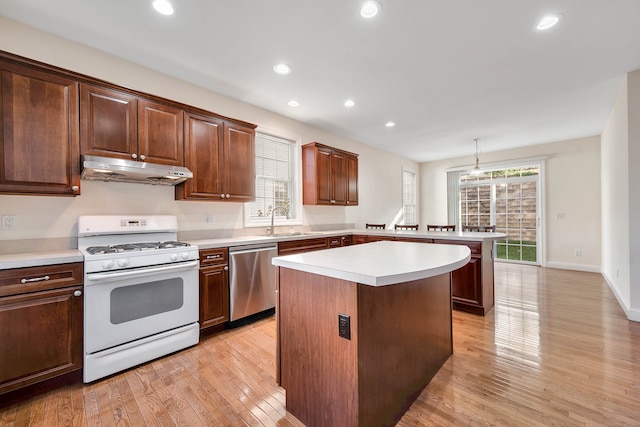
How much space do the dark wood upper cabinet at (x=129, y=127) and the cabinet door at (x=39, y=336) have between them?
1175mm

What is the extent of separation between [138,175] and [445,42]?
120 inches

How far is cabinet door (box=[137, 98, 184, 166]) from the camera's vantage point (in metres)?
2.56

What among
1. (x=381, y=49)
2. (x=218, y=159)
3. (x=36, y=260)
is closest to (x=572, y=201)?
(x=381, y=49)

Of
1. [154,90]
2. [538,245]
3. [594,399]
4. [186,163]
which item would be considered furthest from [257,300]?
[538,245]

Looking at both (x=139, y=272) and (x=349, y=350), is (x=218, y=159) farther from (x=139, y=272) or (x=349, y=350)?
(x=349, y=350)

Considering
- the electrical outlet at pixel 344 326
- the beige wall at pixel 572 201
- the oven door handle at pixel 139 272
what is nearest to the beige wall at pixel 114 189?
the oven door handle at pixel 139 272

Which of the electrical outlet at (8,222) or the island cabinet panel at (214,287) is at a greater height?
the electrical outlet at (8,222)

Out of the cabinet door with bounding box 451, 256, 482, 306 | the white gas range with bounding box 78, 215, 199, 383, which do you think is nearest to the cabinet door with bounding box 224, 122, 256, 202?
the white gas range with bounding box 78, 215, 199, 383

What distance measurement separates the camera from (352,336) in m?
1.33

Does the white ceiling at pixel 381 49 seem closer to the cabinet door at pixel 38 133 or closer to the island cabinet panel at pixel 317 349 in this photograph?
the cabinet door at pixel 38 133

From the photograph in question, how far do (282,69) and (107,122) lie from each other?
171cm

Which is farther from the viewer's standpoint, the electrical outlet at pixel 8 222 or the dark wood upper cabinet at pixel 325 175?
the dark wood upper cabinet at pixel 325 175

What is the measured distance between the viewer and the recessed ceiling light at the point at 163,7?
1.98 metres

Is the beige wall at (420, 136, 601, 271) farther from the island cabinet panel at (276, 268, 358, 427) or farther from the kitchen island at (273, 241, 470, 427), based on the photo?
the island cabinet panel at (276, 268, 358, 427)
